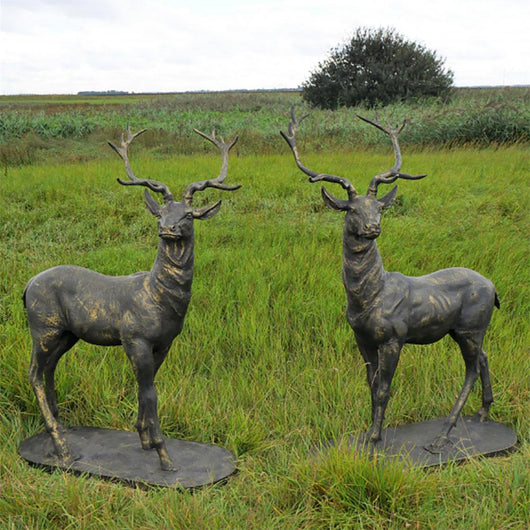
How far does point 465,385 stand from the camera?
3.09m

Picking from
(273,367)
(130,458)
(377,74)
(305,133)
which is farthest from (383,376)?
(377,74)

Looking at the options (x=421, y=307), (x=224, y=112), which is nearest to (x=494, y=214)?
(x=421, y=307)

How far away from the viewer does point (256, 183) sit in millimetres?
8383

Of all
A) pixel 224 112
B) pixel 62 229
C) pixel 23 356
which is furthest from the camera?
pixel 224 112

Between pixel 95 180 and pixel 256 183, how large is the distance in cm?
261

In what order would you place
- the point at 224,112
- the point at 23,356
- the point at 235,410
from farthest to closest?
the point at 224,112
the point at 23,356
the point at 235,410

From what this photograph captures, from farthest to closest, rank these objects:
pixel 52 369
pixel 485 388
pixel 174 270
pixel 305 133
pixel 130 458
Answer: pixel 305 133 < pixel 485 388 < pixel 52 369 < pixel 130 458 < pixel 174 270

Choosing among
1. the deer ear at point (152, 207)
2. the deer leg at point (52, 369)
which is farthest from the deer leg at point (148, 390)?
the deer ear at point (152, 207)

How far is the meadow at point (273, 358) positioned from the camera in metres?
2.54

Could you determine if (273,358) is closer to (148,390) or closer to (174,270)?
(148,390)

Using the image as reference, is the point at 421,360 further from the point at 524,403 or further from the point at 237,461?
the point at 237,461

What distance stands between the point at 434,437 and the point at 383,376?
621mm

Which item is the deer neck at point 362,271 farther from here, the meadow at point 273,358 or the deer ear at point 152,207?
the deer ear at point 152,207

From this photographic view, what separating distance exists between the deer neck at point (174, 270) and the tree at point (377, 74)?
63.4 ft
